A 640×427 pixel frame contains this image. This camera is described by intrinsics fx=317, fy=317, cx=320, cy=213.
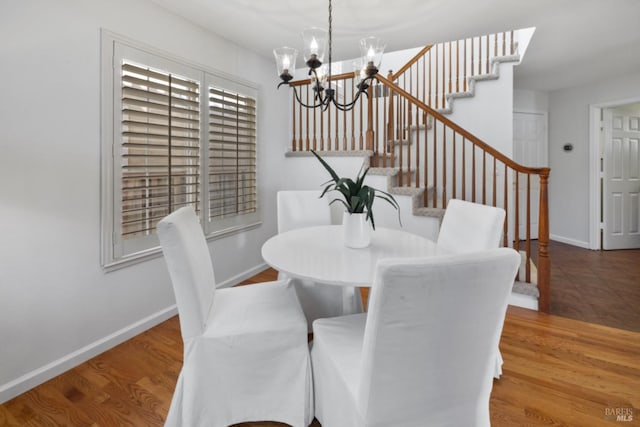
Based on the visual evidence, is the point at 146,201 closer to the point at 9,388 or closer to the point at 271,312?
the point at 9,388

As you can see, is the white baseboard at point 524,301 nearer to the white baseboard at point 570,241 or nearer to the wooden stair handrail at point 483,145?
the wooden stair handrail at point 483,145

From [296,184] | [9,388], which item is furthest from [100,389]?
[296,184]

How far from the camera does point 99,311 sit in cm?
203

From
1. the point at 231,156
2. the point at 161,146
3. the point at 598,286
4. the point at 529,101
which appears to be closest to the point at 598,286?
the point at 598,286

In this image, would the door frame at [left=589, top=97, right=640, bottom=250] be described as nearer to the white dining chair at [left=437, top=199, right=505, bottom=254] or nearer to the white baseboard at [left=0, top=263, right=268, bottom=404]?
the white dining chair at [left=437, top=199, right=505, bottom=254]

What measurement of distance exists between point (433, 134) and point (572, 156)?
2.68 metres

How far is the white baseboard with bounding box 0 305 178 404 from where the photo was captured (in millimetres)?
1638


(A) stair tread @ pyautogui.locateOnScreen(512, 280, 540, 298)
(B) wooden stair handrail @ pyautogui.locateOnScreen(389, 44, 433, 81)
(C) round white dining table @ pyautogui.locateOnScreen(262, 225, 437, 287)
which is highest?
(B) wooden stair handrail @ pyautogui.locateOnScreen(389, 44, 433, 81)

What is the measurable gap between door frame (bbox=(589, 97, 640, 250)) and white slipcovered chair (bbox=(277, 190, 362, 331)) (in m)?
4.37

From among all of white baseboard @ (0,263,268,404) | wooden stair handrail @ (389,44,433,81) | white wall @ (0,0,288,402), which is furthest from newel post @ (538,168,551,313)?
white wall @ (0,0,288,402)

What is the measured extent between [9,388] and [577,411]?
2.81 metres

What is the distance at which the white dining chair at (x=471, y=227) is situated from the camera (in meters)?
1.65

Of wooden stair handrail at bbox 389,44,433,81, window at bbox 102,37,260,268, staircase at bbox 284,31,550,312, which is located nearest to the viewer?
window at bbox 102,37,260,268

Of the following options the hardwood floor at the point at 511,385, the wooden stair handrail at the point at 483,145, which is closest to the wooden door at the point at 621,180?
the wooden stair handrail at the point at 483,145
